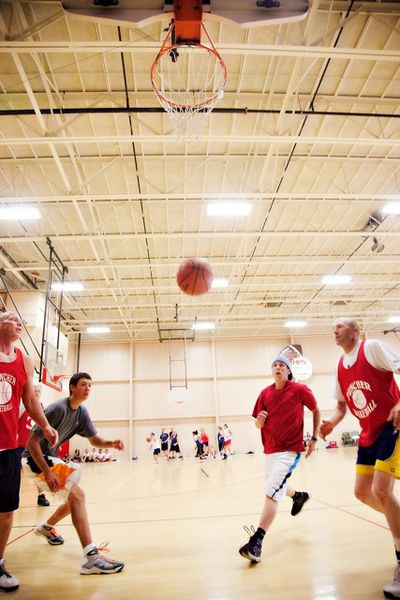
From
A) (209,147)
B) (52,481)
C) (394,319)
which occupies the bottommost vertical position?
(52,481)

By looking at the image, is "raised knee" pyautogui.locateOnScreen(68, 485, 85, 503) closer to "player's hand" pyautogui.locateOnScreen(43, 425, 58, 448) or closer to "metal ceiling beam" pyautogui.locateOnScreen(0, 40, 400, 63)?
"player's hand" pyautogui.locateOnScreen(43, 425, 58, 448)

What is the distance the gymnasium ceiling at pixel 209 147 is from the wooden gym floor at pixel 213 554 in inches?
205

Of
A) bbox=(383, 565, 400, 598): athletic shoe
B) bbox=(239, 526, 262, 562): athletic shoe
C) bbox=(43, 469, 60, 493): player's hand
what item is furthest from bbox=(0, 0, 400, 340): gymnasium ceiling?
bbox=(383, 565, 400, 598): athletic shoe

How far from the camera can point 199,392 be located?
21.0 meters

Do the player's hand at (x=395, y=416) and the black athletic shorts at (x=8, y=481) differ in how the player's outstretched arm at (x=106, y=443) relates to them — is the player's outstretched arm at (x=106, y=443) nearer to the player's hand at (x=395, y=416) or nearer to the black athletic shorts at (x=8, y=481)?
A: the black athletic shorts at (x=8, y=481)

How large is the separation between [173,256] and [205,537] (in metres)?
11.5

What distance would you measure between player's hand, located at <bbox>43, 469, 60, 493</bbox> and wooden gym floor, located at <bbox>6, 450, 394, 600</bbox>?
570 millimetres

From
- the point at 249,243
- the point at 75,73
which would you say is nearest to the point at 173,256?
the point at 249,243

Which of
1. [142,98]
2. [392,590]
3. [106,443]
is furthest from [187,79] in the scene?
[392,590]

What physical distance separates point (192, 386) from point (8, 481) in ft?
61.5

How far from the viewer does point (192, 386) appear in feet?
69.2

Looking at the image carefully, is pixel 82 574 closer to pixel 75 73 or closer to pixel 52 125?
pixel 75 73

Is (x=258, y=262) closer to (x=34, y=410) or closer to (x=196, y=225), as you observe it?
(x=196, y=225)

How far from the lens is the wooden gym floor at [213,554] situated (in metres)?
2.40
